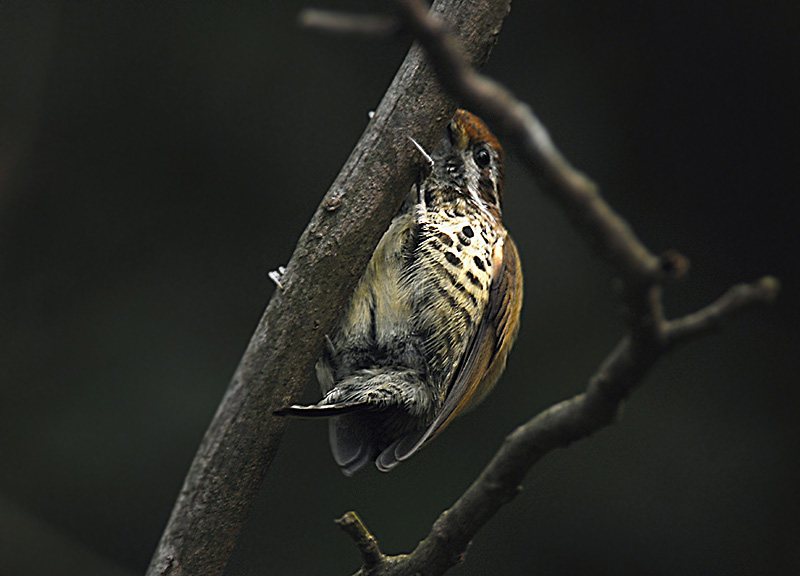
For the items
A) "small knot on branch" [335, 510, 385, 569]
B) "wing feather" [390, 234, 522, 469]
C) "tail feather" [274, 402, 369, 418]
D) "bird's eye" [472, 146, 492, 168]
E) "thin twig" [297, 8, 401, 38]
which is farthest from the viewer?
"bird's eye" [472, 146, 492, 168]

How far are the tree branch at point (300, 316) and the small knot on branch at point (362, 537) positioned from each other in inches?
15.5

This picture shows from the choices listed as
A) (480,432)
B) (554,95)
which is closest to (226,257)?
(480,432)

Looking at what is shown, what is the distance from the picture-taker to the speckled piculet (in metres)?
2.53

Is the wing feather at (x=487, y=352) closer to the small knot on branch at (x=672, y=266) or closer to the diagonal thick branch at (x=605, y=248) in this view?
the diagonal thick branch at (x=605, y=248)

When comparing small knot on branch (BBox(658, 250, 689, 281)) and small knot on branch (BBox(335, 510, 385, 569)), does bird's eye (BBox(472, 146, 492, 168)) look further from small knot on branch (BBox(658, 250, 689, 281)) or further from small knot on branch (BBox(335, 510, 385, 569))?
small knot on branch (BBox(658, 250, 689, 281))

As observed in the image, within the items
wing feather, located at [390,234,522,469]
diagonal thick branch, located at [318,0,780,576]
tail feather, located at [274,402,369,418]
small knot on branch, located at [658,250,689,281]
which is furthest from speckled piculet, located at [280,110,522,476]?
small knot on branch, located at [658,250,689,281]

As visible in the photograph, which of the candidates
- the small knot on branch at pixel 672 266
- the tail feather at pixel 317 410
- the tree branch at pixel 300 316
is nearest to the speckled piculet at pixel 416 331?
the tail feather at pixel 317 410

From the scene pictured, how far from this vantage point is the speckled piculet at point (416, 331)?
253 cm

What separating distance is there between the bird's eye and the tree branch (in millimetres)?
632

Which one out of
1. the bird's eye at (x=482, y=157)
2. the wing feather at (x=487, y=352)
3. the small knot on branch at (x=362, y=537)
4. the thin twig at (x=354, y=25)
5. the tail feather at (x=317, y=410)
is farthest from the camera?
the bird's eye at (x=482, y=157)

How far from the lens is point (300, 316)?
2143mm

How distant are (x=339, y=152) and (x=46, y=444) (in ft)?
6.76

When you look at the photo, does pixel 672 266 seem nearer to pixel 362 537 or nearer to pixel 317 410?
pixel 362 537

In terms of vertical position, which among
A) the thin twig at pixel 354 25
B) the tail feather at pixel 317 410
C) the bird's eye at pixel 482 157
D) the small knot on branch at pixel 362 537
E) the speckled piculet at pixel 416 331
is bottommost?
the small knot on branch at pixel 362 537
